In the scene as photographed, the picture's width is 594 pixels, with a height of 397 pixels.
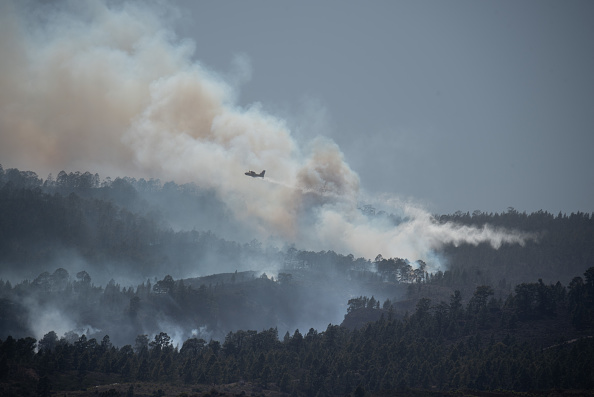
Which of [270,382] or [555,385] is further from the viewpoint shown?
[270,382]

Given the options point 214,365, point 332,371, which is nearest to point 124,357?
point 214,365

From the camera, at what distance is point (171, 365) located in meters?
157

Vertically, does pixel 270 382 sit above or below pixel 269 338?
below

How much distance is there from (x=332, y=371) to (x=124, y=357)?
177 feet

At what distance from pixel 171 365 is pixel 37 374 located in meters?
33.6

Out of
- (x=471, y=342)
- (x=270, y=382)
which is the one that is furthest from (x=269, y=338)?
(x=471, y=342)

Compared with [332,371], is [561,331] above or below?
above

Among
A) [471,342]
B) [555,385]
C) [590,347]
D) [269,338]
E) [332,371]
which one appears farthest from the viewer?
[269,338]

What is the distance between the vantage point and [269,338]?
604ft

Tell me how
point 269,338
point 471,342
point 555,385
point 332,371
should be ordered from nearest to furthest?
point 555,385, point 332,371, point 471,342, point 269,338

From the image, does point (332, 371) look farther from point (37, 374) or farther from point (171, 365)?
point (37, 374)

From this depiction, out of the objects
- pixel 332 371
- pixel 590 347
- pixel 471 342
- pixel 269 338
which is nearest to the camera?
pixel 590 347

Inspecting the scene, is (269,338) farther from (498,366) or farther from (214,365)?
(498,366)

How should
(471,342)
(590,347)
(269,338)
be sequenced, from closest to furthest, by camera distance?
(590,347) → (471,342) → (269,338)
